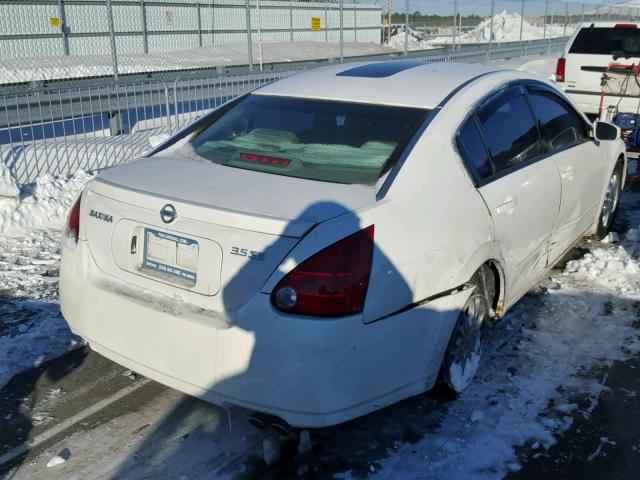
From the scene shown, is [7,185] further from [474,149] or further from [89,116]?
[474,149]

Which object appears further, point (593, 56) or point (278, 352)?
point (593, 56)

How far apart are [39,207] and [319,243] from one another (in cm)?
461

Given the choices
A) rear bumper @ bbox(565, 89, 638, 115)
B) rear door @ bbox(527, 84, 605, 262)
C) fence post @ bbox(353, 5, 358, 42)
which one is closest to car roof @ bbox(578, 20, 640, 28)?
rear bumper @ bbox(565, 89, 638, 115)

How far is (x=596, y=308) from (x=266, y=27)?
19848 mm

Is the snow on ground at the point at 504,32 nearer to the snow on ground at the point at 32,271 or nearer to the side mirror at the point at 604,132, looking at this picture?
the snow on ground at the point at 32,271

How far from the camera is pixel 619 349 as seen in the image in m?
4.15

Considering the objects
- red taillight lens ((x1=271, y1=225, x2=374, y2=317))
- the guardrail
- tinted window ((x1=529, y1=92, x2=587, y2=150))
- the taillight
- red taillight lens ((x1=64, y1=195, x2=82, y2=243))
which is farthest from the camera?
the taillight

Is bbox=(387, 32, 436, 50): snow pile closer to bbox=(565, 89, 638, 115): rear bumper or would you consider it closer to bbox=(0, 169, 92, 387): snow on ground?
bbox=(565, 89, 638, 115): rear bumper

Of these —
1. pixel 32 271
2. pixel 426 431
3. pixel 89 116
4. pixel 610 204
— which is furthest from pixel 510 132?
pixel 89 116

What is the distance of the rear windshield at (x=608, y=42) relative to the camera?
10047mm

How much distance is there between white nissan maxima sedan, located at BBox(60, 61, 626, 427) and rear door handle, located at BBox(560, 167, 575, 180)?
0.35 m

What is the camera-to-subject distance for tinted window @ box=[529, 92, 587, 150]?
14.5 feet

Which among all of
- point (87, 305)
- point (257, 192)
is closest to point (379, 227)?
point (257, 192)

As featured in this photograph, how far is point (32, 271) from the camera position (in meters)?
5.34
